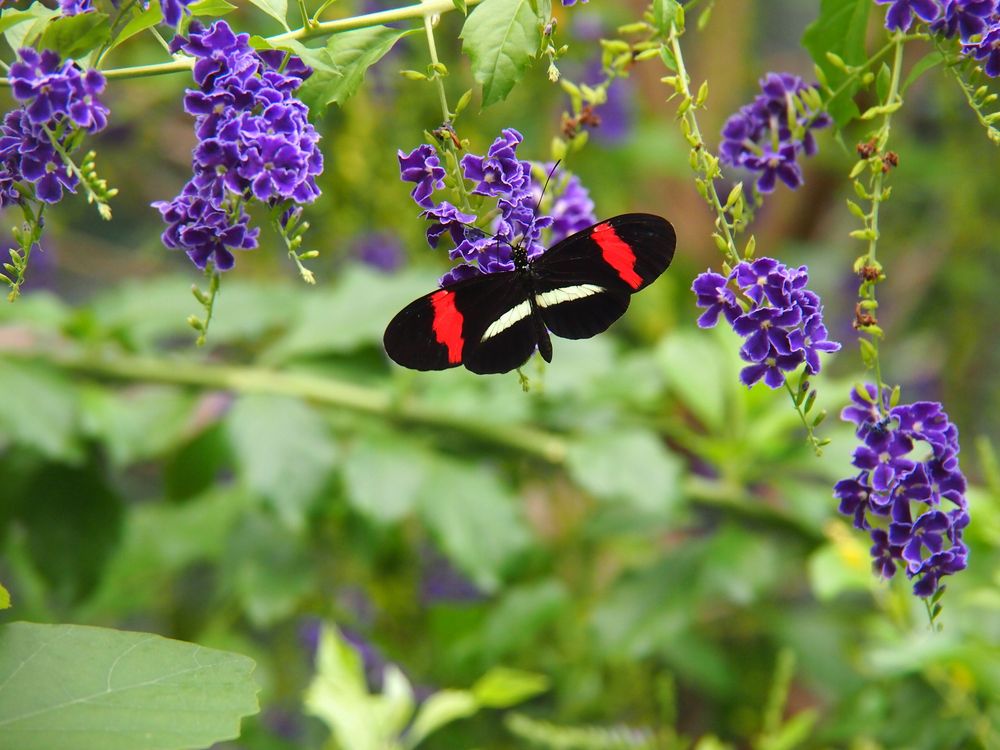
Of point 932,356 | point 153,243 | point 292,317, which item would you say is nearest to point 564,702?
point 292,317

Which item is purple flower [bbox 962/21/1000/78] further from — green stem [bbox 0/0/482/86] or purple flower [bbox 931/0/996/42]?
green stem [bbox 0/0/482/86]

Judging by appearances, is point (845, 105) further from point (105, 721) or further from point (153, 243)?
point (153, 243)

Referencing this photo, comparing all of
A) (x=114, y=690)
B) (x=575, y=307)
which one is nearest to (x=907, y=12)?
(x=575, y=307)

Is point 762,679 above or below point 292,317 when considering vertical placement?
below

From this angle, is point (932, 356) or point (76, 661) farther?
point (932, 356)

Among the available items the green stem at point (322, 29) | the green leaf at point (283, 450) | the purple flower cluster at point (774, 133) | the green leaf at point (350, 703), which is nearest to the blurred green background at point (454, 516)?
the green leaf at point (283, 450)

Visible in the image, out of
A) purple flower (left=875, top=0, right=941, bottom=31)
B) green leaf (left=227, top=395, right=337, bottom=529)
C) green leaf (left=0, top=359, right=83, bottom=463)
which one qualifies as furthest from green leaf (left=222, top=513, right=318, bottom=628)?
purple flower (left=875, top=0, right=941, bottom=31)
